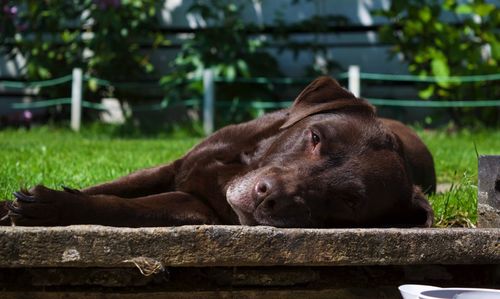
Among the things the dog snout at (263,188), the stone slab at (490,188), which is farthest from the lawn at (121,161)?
the dog snout at (263,188)

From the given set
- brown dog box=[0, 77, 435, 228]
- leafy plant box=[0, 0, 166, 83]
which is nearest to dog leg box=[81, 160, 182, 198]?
brown dog box=[0, 77, 435, 228]

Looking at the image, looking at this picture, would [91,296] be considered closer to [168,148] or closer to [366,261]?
[366,261]

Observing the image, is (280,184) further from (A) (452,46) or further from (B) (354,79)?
(A) (452,46)

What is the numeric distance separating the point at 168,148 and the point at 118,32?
13.1 ft

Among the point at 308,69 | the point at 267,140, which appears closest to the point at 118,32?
the point at 308,69

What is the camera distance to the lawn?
416 cm

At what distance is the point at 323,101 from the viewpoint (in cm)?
387

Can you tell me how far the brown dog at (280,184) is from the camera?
10.5 feet

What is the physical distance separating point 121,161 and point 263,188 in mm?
3346

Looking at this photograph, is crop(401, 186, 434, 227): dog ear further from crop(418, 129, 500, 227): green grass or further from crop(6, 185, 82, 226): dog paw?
crop(6, 185, 82, 226): dog paw

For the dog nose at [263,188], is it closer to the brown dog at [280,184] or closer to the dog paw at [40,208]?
the brown dog at [280,184]

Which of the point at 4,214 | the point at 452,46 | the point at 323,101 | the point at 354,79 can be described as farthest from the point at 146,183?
the point at 452,46

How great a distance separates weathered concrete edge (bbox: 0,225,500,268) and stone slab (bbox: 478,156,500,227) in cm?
42

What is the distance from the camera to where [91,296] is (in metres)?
2.96
